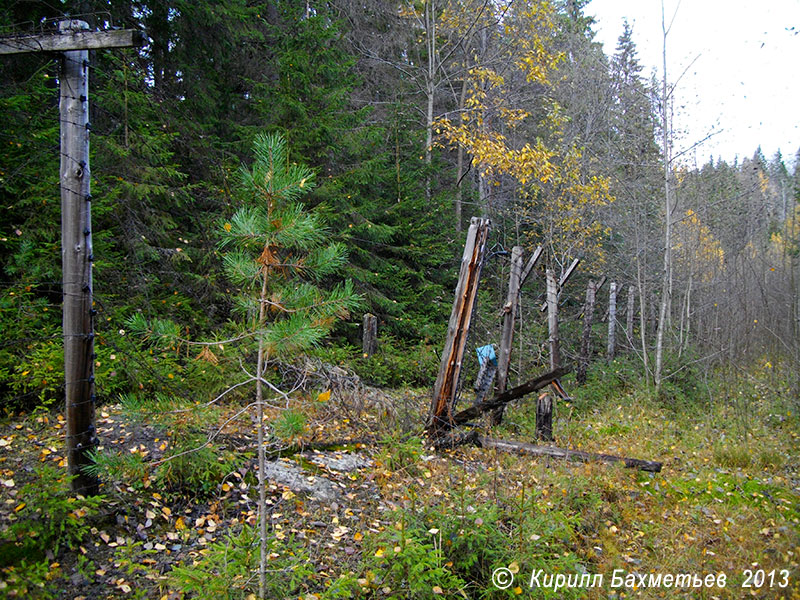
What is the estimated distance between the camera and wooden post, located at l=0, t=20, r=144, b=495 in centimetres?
343

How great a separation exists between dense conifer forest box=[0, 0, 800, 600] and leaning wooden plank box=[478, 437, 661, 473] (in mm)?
97

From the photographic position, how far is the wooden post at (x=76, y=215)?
3434 millimetres

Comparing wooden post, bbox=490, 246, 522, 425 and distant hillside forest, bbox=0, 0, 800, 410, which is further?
wooden post, bbox=490, 246, 522, 425

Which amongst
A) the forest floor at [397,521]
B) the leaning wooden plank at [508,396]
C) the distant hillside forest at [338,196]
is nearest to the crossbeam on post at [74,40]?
the distant hillside forest at [338,196]

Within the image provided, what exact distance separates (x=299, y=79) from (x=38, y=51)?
6.16 meters

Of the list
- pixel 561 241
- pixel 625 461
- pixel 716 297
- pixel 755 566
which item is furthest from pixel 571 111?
pixel 755 566

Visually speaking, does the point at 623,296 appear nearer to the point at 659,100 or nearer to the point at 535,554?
the point at 659,100

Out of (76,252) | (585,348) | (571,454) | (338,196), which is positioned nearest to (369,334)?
(338,196)

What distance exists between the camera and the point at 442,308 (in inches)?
471

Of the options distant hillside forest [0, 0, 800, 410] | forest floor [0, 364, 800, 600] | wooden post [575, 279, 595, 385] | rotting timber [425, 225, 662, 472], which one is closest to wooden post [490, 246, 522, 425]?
rotting timber [425, 225, 662, 472]

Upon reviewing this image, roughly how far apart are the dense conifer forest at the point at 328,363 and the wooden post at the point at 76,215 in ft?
0.29

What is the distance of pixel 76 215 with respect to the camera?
3.54 m

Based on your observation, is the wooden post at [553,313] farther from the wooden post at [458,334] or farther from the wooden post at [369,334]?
the wooden post at [369,334]

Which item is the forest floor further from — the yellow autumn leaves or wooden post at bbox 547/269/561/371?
the yellow autumn leaves
